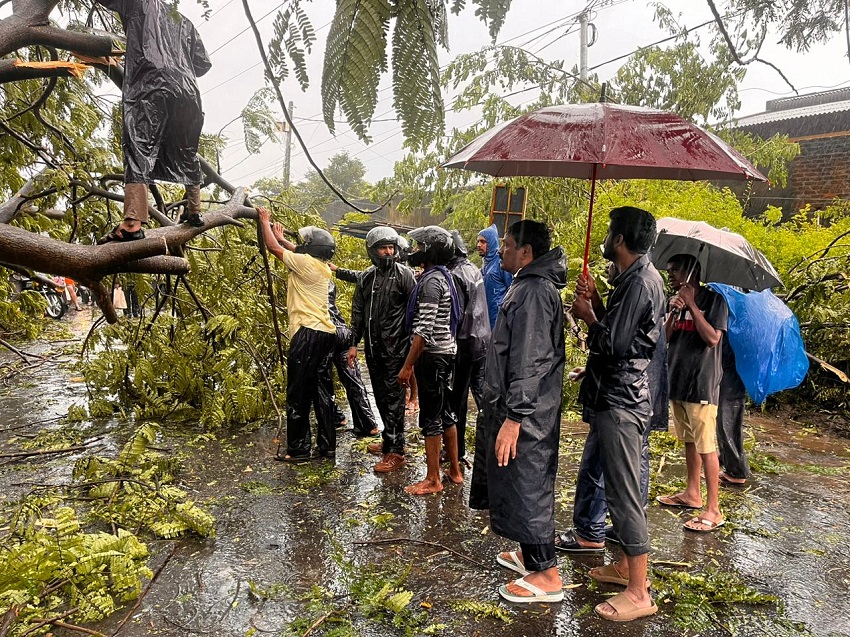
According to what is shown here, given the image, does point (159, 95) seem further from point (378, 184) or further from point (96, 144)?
point (378, 184)

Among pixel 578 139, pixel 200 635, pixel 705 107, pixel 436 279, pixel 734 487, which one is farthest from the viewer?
pixel 705 107

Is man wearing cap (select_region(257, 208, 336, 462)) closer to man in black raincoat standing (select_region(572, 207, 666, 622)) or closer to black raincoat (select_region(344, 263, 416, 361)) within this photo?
black raincoat (select_region(344, 263, 416, 361))

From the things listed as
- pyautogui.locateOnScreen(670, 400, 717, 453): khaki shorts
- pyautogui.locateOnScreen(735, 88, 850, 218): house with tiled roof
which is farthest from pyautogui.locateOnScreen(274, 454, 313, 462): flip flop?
A: pyautogui.locateOnScreen(735, 88, 850, 218): house with tiled roof

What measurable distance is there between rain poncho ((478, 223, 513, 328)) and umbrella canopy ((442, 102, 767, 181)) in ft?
8.21

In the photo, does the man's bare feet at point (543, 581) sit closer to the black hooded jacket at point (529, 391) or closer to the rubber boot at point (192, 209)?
the black hooded jacket at point (529, 391)

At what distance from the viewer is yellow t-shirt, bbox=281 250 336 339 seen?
4727mm

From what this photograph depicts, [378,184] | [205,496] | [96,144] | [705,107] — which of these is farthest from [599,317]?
[705,107]

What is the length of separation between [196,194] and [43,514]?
233 cm

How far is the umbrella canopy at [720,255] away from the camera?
11.8ft

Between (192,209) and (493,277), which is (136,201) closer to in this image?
(192,209)

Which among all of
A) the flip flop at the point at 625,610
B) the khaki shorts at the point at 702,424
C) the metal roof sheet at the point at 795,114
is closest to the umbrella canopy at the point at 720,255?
the khaki shorts at the point at 702,424

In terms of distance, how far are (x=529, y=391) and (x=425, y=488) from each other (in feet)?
6.41

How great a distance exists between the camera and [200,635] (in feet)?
8.67

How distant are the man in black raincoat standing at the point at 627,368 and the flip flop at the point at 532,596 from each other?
0.24 metres
